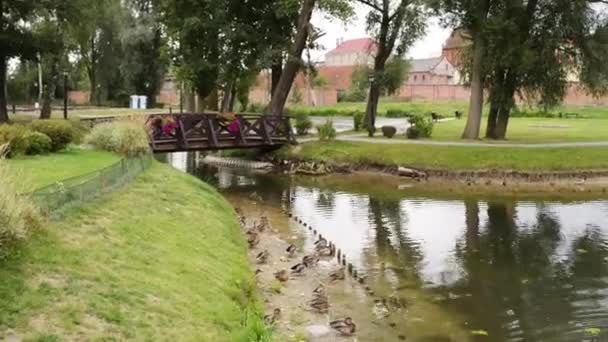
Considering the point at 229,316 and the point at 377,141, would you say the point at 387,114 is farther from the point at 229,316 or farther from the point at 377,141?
the point at 229,316

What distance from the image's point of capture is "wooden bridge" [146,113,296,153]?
26641 mm

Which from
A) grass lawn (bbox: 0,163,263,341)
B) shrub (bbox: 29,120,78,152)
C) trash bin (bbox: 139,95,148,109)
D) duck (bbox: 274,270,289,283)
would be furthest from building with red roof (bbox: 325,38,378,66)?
grass lawn (bbox: 0,163,263,341)

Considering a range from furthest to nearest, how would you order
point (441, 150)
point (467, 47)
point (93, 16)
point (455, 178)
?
1. point (467, 47)
2. point (93, 16)
3. point (441, 150)
4. point (455, 178)

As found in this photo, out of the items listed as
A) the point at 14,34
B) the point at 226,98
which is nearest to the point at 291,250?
the point at 14,34

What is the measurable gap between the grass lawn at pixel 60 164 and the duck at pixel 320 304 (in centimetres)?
578

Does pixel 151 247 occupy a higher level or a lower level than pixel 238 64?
lower

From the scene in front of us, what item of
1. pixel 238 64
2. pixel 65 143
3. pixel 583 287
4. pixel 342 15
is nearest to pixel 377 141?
pixel 342 15

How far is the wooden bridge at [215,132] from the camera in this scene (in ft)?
87.4

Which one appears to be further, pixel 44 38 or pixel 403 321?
pixel 44 38

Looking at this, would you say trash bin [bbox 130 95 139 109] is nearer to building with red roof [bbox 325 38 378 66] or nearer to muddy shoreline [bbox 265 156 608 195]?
muddy shoreline [bbox 265 156 608 195]

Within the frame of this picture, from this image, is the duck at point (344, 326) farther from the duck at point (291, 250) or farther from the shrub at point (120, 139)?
the shrub at point (120, 139)

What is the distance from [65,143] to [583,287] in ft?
48.7

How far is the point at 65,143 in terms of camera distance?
20.0 metres

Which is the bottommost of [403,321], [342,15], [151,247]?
[403,321]
